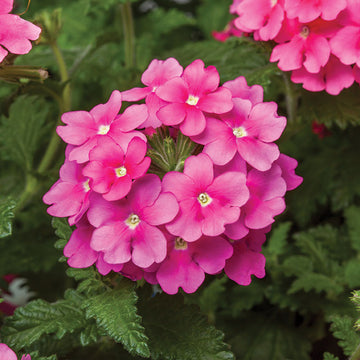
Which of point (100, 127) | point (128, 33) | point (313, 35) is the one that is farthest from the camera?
point (128, 33)

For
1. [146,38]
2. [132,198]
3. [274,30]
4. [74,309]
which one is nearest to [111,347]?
[74,309]

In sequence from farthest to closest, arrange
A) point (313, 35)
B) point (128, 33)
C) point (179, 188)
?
point (128, 33) < point (313, 35) < point (179, 188)

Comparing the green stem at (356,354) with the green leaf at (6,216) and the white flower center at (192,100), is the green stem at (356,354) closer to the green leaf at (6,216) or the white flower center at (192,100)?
the white flower center at (192,100)

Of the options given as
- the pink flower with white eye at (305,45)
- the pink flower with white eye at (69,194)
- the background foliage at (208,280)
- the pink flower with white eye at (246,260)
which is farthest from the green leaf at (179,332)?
the pink flower with white eye at (305,45)

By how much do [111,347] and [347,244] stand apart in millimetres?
626

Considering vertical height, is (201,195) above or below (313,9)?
below

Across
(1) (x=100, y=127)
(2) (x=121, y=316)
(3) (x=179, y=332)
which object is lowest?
(3) (x=179, y=332)

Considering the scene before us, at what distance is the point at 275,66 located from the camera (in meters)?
1.15

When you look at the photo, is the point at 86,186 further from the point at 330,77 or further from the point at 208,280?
the point at 330,77

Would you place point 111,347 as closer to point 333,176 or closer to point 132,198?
point 132,198

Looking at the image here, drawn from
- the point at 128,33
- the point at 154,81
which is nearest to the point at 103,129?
the point at 154,81

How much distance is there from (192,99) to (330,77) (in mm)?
284

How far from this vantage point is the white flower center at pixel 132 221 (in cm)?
78

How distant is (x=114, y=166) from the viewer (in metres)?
0.79
